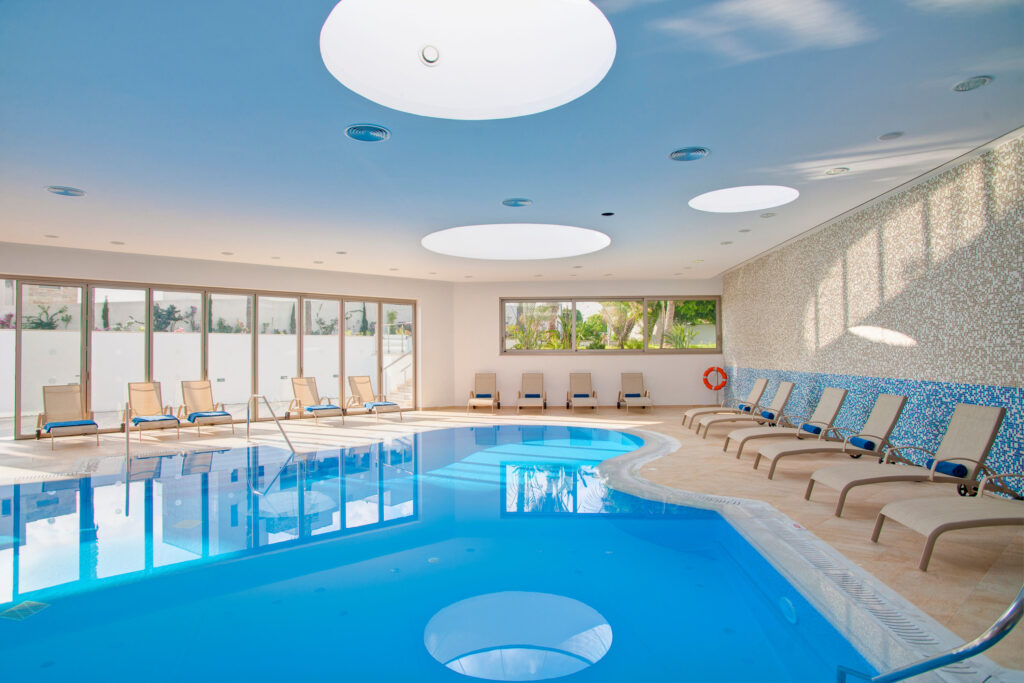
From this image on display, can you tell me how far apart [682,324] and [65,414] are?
12350 millimetres

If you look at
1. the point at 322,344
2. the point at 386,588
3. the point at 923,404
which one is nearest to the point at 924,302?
the point at 923,404

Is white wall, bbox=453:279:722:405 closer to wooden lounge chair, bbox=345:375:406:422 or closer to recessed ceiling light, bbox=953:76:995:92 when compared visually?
wooden lounge chair, bbox=345:375:406:422

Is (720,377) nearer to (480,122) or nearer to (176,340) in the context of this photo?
(480,122)

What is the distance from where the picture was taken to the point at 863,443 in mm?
6047

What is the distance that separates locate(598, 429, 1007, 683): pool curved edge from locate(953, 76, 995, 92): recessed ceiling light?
10.8 ft

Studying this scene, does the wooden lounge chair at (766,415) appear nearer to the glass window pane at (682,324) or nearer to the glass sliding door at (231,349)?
the glass window pane at (682,324)

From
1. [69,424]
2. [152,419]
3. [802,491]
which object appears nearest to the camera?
[802,491]

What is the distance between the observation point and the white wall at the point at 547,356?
13.3m

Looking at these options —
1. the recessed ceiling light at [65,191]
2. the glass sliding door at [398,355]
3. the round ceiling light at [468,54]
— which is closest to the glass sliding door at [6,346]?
the recessed ceiling light at [65,191]

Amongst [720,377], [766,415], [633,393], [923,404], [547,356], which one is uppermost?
[547,356]

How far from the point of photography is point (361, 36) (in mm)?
3672

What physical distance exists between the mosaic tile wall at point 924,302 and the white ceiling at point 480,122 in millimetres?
493

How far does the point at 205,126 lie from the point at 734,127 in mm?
4083

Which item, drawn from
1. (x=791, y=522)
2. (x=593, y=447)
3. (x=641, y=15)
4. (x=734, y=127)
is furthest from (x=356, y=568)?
(x=593, y=447)
